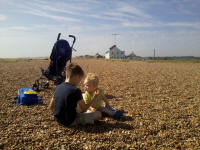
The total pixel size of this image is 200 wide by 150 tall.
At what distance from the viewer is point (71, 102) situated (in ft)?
13.6

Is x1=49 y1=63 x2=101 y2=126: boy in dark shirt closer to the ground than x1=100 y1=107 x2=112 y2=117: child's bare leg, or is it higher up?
higher up

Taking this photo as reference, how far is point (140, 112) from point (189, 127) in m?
1.39

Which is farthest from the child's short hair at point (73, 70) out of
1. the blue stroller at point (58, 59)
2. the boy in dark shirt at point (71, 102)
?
the blue stroller at point (58, 59)

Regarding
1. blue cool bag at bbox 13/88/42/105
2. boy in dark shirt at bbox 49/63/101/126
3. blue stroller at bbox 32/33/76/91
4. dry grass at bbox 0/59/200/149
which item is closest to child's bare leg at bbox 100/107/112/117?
dry grass at bbox 0/59/200/149

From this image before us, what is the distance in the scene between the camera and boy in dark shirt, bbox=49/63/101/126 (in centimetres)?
414

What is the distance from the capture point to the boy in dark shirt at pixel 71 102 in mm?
4137

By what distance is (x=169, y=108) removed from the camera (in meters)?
5.91

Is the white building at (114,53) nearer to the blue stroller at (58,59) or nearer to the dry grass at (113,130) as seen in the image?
the blue stroller at (58,59)

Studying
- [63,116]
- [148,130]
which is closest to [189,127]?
[148,130]

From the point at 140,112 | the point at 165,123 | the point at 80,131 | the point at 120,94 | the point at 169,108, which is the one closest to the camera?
the point at 80,131

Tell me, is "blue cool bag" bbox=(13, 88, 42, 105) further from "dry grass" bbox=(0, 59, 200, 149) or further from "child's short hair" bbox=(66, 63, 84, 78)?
"child's short hair" bbox=(66, 63, 84, 78)

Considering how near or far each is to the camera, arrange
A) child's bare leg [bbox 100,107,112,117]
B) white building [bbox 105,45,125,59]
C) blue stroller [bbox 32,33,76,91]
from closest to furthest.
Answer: child's bare leg [bbox 100,107,112,117]
blue stroller [bbox 32,33,76,91]
white building [bbox 105,45,125,59]

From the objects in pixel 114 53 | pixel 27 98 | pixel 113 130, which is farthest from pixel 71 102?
pixel 114 53

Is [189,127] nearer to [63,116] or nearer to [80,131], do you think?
[80,131]
